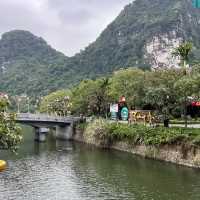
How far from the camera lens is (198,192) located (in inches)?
2014

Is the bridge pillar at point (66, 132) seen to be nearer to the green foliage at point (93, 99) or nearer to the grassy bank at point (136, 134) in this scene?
the green foliage at point (93, 99)

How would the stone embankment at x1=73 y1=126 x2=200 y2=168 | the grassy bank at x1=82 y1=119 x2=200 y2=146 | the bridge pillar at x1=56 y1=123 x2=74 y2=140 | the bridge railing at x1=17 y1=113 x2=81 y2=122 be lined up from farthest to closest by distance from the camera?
1. the bridge pillar at x1=56 y1=123 x2=74 y2=140
2. the bridge railing at x1=17 y1=113 x2=81 y2=122
3. the grassy bank at x1=82 y1=119 x2=200 y2=146
4. the stone embankment at x1=73 y1=126 x2=200 y2=168

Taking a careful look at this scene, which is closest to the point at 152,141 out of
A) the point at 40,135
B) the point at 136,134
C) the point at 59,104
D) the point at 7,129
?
the point at 136,134

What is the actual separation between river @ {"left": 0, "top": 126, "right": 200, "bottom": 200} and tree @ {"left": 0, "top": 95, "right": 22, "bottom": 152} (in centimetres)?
890

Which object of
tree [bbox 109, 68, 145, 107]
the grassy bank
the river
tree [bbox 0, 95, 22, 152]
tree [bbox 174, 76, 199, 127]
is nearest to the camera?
tree [bbox 0, 95, 22, 152]

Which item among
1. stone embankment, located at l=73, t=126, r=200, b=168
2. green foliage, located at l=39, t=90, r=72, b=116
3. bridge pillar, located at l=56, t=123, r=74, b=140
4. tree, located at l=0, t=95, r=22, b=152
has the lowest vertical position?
stone embankment, located at l=73, t=126, r=200, b=168

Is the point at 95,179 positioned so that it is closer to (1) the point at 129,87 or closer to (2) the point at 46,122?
(1) the point at 129,87

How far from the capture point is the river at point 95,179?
164 feet

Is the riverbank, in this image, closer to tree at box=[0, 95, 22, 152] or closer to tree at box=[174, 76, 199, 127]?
tree at box=[174, 76, 199, 127]

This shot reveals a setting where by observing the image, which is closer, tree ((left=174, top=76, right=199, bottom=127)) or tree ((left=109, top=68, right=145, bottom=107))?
tree ((left=174, top=76, right=199, bottom=127))

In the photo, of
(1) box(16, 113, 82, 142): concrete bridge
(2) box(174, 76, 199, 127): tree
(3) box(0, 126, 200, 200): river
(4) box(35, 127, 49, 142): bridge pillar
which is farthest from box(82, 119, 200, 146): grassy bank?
(4) box(35, 127, 49, 142): bridge pillar

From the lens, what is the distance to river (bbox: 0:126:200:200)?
164 ft

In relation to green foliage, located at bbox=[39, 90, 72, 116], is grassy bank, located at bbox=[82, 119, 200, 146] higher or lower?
lower

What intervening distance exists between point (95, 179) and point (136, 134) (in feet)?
83.4
